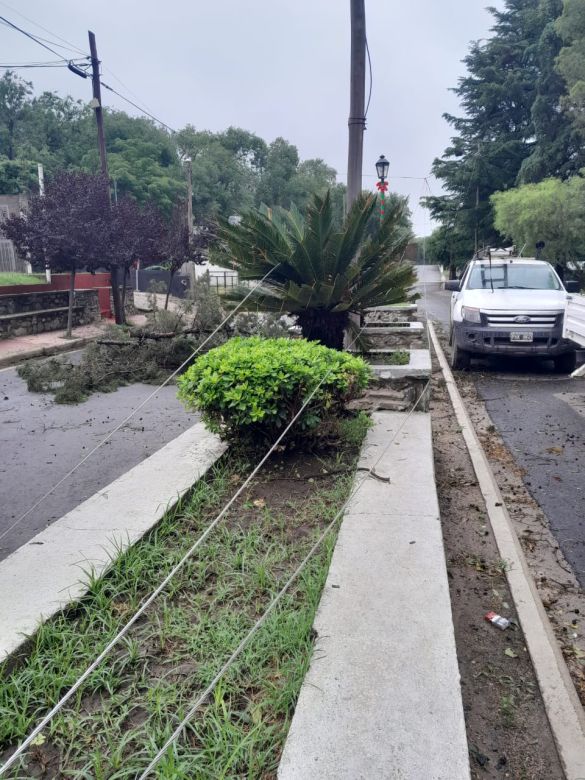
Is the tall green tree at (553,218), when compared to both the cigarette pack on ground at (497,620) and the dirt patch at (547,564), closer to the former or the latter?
the dirt patch at (547,564)

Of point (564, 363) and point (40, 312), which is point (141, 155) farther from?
point (564, 363)

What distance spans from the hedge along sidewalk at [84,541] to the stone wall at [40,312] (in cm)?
1161

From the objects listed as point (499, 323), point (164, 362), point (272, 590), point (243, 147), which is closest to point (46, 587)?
point (272, 590)

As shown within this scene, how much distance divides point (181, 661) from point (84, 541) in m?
1.24

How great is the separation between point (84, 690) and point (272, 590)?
3.31ft

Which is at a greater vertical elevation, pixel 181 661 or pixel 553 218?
pixel 553 218

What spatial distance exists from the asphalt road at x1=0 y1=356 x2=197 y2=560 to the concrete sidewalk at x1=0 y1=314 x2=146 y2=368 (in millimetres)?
2944

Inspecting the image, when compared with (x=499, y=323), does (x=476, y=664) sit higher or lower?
lower

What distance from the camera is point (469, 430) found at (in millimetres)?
6715

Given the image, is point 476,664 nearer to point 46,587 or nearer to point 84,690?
point 84,690

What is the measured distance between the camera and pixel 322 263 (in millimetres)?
6613

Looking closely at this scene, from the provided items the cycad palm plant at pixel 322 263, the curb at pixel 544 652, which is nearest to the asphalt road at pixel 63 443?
A: the cycad palm plant at pixel 322 263

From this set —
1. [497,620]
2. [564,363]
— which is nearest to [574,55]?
[564,363]

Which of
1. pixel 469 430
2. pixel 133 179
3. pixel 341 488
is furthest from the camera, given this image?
pixel 133 179
